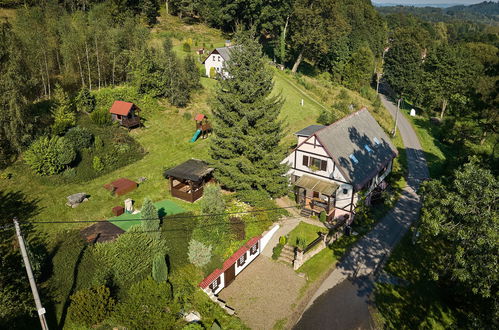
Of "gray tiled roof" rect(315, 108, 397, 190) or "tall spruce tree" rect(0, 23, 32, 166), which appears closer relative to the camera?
"gray tiled roof" rect(315, 108, 397, 190)

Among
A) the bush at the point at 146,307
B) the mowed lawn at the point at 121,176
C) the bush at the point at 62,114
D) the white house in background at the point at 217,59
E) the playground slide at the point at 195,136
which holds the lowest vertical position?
the mowed lawn at the point at 121,176

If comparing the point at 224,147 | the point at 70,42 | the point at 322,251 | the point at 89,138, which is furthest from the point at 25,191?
the point at 322,251

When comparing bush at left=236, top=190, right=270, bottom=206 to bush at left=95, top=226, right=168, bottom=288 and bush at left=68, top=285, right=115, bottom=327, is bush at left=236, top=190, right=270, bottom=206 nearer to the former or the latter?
bush at left=95, top=226, right=168, bottom=288

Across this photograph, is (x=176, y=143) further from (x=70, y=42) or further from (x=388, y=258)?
(x=388, y=258)

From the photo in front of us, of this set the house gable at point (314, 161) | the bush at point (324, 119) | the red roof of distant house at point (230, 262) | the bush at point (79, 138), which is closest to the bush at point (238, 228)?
the red roof of distant house at point (230, 262)

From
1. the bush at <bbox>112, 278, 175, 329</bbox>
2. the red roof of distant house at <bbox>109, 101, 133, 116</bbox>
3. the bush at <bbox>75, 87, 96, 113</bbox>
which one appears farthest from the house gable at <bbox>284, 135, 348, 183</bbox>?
the bush at <bbox>75, 87, 96, 113</bbox>

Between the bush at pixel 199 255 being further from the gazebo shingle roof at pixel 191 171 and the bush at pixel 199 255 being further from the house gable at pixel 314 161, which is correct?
the house gable at pixel 314 161
